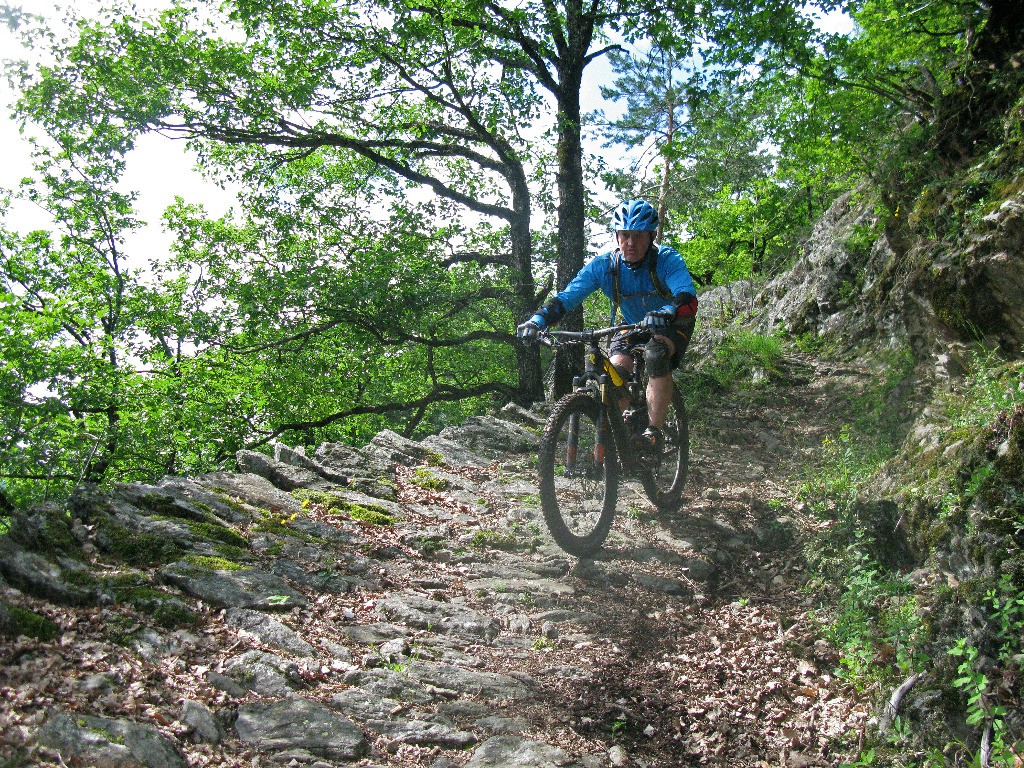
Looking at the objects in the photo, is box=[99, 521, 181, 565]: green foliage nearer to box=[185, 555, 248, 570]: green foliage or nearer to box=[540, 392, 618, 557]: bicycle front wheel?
box=[185, 555, 248, 570]: green foliage

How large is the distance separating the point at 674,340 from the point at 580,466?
1.40m

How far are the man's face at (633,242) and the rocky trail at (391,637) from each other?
8.08 feet

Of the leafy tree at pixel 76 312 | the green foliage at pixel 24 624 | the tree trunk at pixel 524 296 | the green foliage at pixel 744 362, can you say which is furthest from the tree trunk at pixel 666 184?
the green foliage at pixel 24 624

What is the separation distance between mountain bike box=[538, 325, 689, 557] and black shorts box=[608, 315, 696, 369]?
0.20ft

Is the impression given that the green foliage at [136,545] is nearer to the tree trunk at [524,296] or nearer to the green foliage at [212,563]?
the green foliage at [212,563]

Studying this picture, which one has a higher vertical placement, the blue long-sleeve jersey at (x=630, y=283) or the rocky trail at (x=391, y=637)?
the blue long-sleeve jersey at (x=630, y=283)

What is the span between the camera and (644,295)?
19.2 feet

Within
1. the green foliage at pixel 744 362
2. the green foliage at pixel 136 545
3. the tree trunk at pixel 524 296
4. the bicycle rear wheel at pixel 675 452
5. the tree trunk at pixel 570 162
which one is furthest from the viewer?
the tree trunk at pixel 524 296

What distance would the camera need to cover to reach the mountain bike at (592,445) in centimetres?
515

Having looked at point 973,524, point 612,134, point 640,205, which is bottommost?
point 973,524

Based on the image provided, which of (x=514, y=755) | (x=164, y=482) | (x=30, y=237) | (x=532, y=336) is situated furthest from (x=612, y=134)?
(x=514, y=755)

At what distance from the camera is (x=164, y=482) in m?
4.83

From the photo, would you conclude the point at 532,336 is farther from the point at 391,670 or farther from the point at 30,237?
the point at 30,237

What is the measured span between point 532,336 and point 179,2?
35.4 feet
